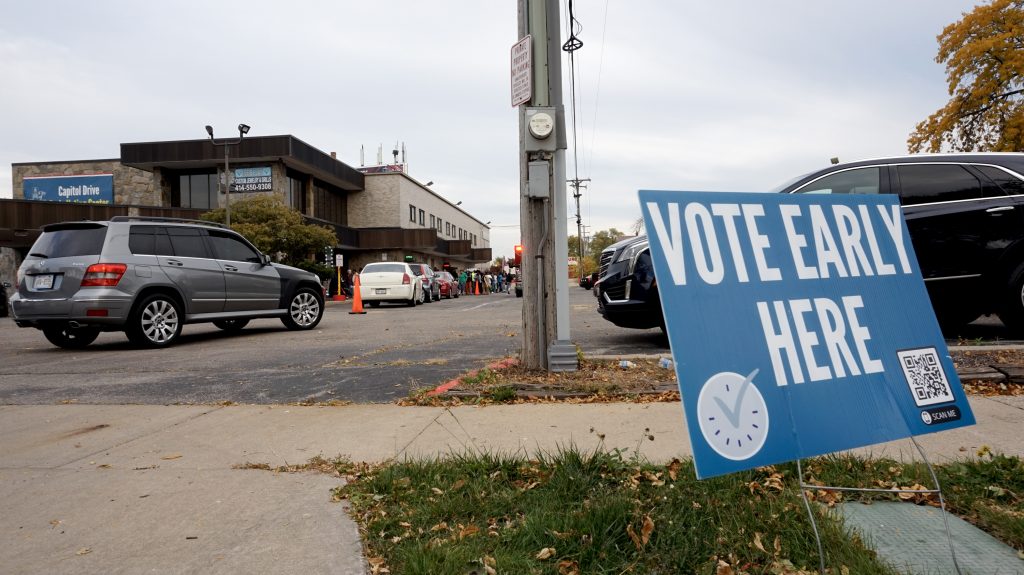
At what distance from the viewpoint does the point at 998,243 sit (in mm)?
6387

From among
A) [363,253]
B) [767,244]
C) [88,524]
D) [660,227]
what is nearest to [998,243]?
[767,244]

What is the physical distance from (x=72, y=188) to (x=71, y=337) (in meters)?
44.1

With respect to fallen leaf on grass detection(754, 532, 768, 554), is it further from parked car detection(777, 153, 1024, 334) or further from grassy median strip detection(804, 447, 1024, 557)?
parked car detection(777, 153, 1024, 334)

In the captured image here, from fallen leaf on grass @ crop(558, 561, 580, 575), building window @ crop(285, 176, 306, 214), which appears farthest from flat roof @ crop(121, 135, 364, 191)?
fallen leaf on grass @ crop(558, 561, 580, 575)

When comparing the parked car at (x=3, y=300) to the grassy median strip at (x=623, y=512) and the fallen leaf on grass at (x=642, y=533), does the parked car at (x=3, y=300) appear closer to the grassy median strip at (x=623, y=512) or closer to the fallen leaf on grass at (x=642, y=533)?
the grassy median strip at (x=623, y=512)

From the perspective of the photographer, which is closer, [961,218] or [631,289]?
[961,218]

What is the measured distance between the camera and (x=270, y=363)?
7.30 meters

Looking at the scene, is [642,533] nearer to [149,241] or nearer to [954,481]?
[954,481]

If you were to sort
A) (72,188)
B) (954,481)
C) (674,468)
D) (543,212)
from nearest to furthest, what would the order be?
(954,481), (674,468), (543,212), (72,188)

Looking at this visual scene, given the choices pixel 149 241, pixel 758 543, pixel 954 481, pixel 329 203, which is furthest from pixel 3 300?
pixel 329 203

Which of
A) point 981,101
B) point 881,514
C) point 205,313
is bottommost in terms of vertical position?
point 881,514

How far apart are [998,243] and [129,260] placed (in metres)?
10.2

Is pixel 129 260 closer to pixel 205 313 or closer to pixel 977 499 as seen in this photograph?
pixel 205 313

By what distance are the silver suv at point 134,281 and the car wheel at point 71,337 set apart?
0.5 inches
